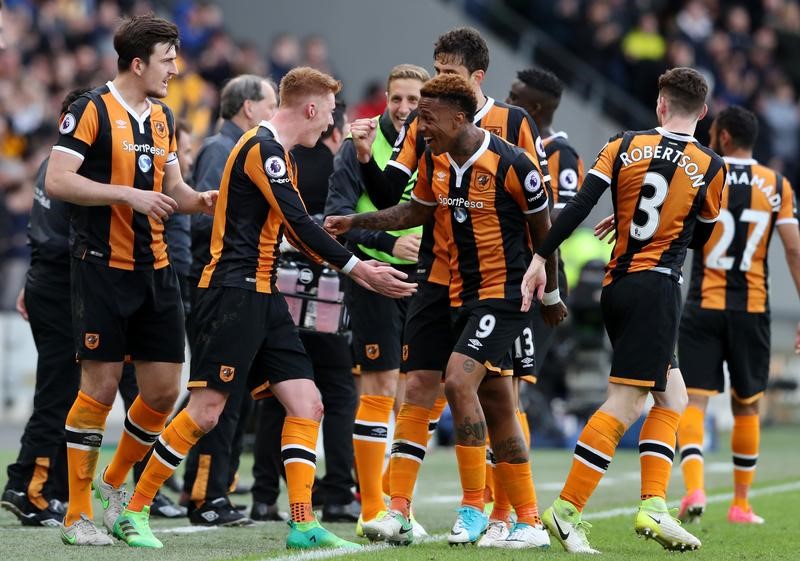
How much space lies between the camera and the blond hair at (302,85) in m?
7.13

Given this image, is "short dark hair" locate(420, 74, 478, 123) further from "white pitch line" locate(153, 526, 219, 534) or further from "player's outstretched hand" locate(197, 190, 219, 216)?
"white pitch line" locate(153, 526, 219, 534)

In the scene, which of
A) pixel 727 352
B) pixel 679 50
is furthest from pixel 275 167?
pixel 679 50

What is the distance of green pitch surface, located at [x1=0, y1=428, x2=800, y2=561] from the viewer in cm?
673

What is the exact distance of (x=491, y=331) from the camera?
705 cm

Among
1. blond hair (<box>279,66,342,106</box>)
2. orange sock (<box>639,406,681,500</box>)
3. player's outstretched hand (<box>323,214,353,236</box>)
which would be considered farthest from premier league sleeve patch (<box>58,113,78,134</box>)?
orange sock (<box>639,406,681,500</box>)

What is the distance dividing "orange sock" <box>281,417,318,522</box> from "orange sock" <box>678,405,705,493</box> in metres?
3.09

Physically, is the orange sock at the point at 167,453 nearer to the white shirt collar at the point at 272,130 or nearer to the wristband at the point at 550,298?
the white shirt collar at the point at 272,130

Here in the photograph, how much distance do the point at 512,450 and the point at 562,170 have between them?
2291 millimetres

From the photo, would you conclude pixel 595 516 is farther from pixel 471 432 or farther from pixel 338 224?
pixel 338 224

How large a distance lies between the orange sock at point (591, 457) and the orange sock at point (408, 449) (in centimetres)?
75

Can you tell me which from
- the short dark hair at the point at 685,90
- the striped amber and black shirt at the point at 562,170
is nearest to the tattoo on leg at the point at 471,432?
the short dark hair at the point at 685,90

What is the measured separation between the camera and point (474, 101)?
7.09m

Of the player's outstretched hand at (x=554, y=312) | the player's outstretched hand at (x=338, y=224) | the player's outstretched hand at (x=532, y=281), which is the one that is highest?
the player's outstretched hand at (x=338, y=224)

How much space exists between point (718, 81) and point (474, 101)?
16.3 meters
